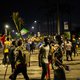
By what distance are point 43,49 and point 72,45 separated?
1482cm

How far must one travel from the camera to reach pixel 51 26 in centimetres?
11719

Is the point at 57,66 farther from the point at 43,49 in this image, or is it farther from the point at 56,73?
the point at 43,49

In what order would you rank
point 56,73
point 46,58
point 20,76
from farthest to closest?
1. point 20,76
2. point 46,58
3. point 56,73

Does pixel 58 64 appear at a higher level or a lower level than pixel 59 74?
higher

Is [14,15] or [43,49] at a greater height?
[14,15]

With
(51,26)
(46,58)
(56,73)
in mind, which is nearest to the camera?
(56,73)

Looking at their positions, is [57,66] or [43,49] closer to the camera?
[57,66]

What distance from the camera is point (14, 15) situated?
14.5 m

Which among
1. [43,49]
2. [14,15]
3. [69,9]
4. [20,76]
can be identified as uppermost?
[69,9]

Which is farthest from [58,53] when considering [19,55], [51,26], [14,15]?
[51,26]

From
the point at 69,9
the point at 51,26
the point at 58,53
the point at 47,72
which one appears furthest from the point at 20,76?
the point at 51,26

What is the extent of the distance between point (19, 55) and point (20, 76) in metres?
4.32

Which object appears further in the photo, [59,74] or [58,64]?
[58,64]

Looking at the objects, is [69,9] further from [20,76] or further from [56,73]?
[56,73]
